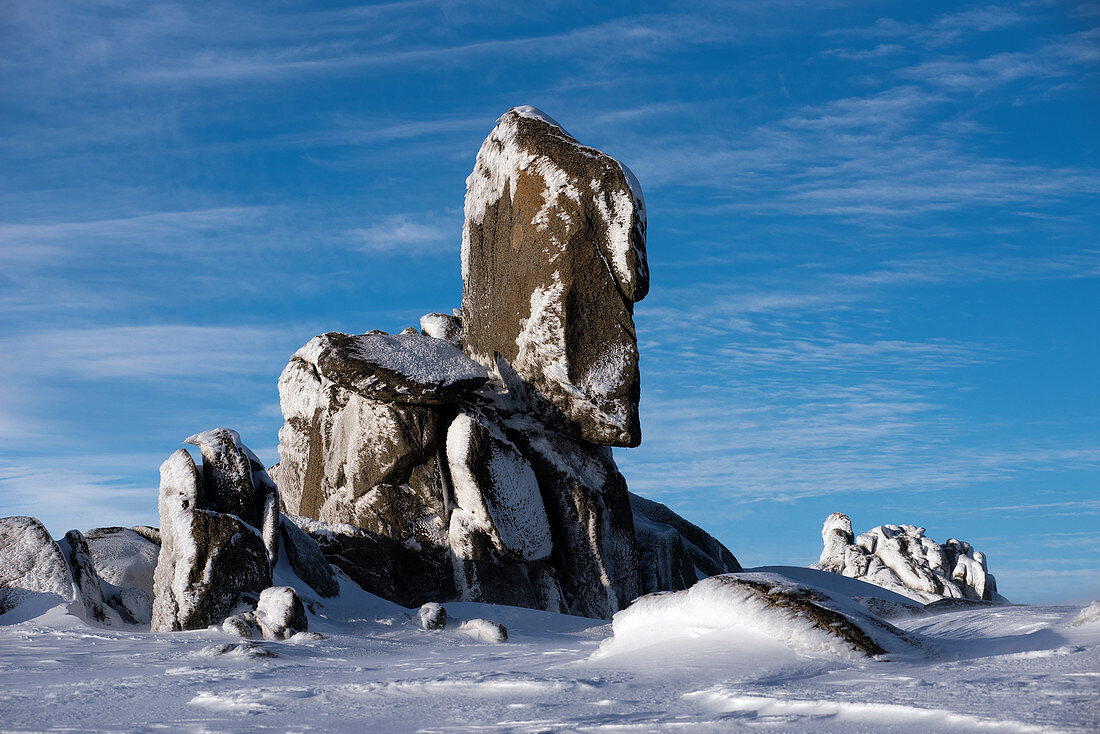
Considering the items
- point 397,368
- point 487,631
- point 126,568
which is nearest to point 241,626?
point 487,631

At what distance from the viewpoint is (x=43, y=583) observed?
30.3ft

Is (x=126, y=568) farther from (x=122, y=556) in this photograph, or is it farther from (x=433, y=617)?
(x=433, y=617)

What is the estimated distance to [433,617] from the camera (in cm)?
909

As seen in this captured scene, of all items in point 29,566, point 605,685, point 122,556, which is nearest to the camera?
point 605,685

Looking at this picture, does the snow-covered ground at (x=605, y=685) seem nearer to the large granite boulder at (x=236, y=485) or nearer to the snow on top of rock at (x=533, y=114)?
the large granite boulder at (x=236, y=485)

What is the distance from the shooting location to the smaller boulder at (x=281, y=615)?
809 centimetres

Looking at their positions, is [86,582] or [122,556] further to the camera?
[122,556]

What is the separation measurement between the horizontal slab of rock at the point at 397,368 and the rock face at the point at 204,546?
256 centimetres

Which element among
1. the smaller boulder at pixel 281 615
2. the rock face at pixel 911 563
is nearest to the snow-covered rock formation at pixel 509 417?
the smaller boulder at pixel 281 615

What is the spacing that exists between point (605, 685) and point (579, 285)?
8.58m

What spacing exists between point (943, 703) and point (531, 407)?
962 centimetres

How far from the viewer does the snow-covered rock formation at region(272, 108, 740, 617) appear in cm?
1217

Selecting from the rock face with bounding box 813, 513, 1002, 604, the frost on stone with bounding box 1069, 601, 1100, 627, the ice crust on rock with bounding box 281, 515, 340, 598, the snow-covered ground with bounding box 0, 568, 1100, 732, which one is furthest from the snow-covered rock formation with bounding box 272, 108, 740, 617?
the rock face with bounding box 813, 513, 1002, 604

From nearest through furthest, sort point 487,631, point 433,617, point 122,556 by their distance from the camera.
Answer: point 487,631 → point 433,617 → point 122,556
